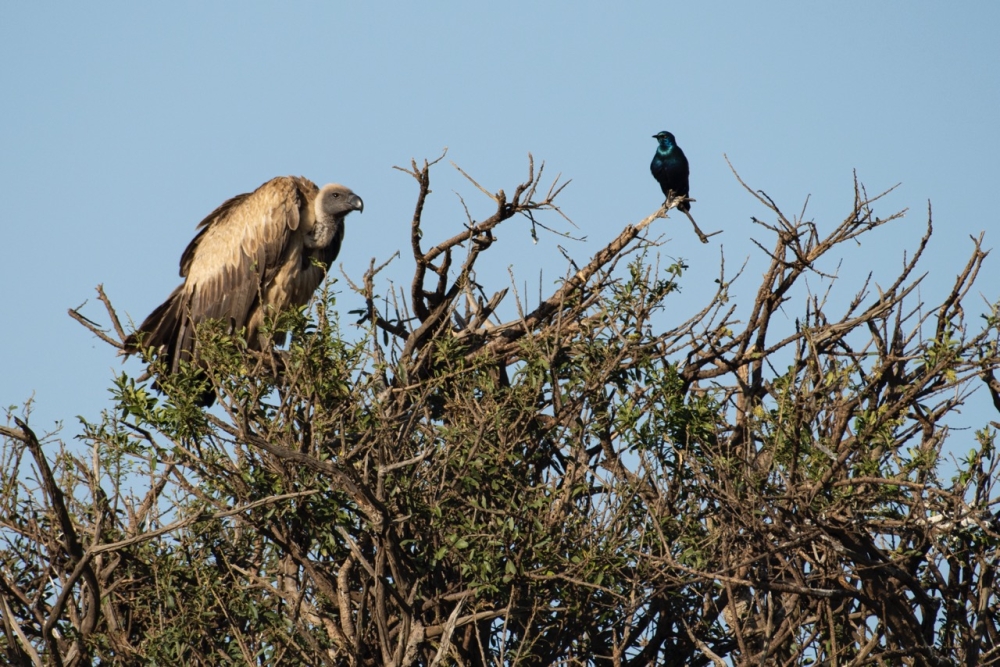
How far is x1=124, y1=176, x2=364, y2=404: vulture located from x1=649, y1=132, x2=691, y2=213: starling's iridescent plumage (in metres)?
2.36

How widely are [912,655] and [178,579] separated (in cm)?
315

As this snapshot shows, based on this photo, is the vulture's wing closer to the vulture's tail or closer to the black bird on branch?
the vulture's tail

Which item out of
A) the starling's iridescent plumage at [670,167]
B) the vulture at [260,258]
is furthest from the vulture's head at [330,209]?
the starling's iridescent plumage at [670,167]

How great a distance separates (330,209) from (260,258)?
63 centimetres

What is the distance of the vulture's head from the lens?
809 cm

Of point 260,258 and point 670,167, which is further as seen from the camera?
point 670,167

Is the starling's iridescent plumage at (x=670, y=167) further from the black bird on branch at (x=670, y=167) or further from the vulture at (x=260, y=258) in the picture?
the vulture at (x=260, y=258)

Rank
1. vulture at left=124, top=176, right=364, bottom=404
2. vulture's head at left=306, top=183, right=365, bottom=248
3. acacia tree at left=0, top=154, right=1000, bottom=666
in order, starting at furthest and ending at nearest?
vulture's head at left=306, top=183, right=365, bottom=248 → vulture at left=124, top=176, right=364, bottom=404 → acacia tree at left=0, top=154, right=1000, bottom=666

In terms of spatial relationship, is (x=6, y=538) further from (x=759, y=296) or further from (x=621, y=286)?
(x=759, y=296)

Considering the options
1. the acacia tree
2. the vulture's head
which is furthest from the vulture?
the acacia tree

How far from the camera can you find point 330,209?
8.18m

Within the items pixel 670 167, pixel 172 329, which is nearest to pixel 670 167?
pixel 670 167

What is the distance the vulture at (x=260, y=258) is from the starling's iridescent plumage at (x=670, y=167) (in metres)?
2.36

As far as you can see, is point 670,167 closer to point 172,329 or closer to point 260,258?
point 260,258
